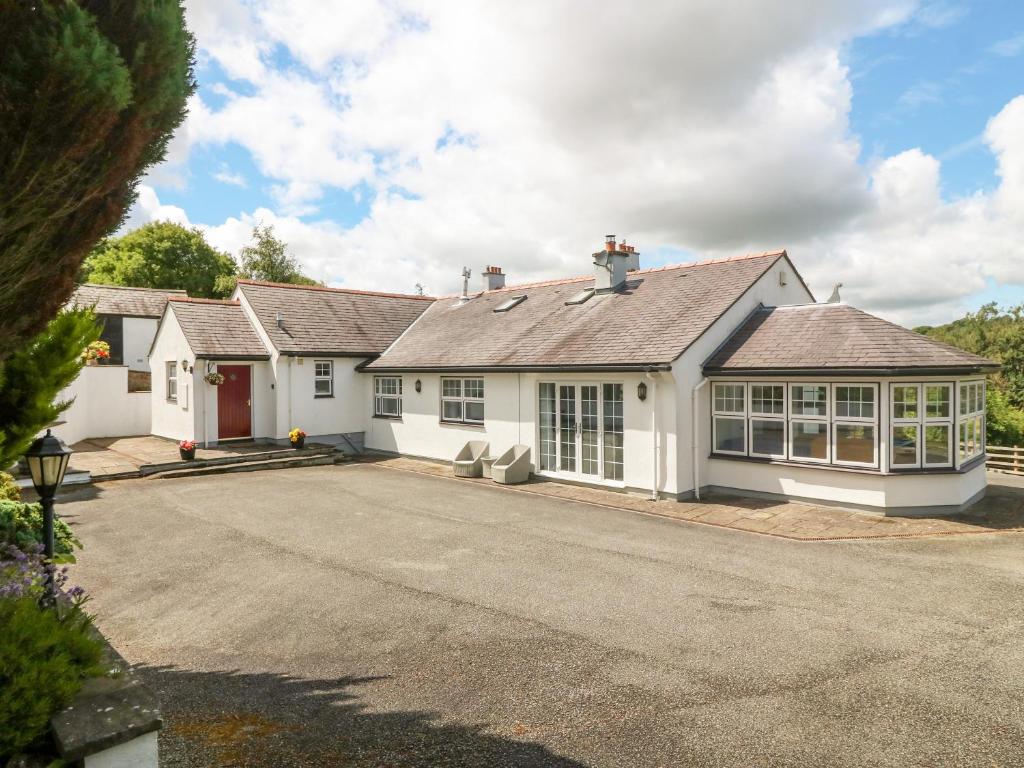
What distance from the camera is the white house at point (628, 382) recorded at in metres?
12.4

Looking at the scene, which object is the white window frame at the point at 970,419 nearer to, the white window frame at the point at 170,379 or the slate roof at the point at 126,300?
the white window frame at the point at 170,379

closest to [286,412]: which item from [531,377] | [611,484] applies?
[531,377]

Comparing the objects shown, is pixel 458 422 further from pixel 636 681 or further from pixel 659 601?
pixel 636 681

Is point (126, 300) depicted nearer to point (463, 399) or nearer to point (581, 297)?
point (463, 399)

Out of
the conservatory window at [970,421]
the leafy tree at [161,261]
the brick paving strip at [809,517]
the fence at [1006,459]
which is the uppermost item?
the leafy tree at [161,261]

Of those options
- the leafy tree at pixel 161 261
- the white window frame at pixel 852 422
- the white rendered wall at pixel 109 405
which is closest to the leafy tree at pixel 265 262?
the leafy tree at pixel 161 261

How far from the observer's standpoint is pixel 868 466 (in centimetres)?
A: 1231

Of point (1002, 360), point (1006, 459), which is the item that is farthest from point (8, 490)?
point (1002, 360)

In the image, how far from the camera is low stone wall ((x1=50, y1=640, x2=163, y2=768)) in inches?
129

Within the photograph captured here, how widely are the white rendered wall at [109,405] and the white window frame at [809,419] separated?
22513 mm

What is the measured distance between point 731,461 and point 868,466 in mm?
2677

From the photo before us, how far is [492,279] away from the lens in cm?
2403

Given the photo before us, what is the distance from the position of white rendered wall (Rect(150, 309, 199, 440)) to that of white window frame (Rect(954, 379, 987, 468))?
65.4 feet

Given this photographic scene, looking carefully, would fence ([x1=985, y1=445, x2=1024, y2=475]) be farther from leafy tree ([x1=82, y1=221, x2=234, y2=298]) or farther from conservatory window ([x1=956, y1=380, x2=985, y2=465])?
leafy tree ([x1=82, y1=221, x2=234, y2=298])
